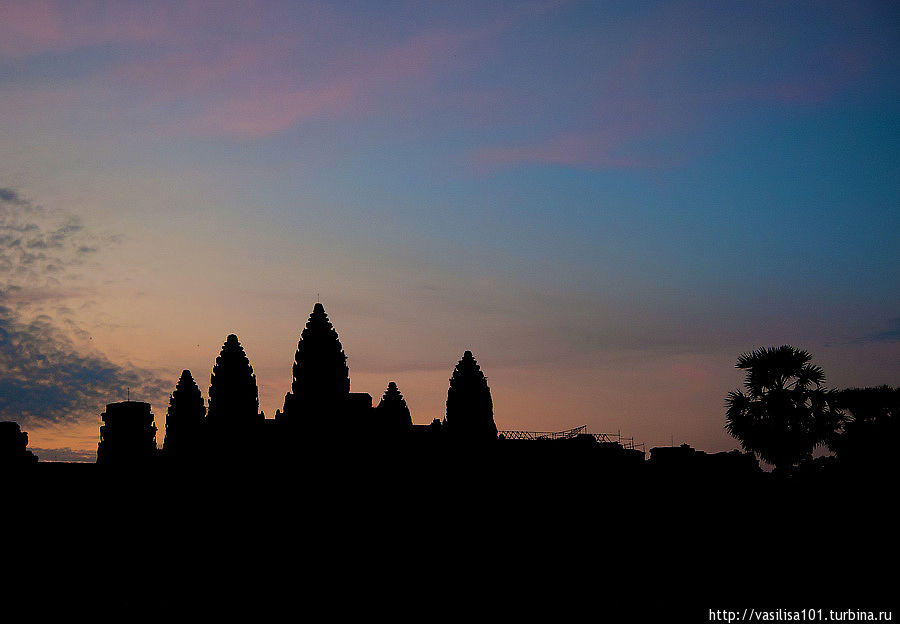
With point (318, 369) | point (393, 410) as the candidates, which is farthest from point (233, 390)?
point (393, 410)

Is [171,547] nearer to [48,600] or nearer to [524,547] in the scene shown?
[48,600]

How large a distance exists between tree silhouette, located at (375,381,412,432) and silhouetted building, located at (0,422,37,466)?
26.4 metres

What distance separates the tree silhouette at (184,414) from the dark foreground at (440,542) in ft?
69.7

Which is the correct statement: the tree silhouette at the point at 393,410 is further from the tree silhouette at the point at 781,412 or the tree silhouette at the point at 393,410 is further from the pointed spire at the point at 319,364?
the tree silhouette at the point at 781,412

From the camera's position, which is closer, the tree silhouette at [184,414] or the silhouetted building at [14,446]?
the silhouetted building at [14,446]

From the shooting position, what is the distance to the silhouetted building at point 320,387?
5950 cm

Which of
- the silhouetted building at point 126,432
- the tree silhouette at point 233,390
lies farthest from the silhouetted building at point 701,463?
the silhouetted building at point 126,432

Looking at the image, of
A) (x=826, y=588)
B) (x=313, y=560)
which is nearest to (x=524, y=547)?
(x=313, y=560)

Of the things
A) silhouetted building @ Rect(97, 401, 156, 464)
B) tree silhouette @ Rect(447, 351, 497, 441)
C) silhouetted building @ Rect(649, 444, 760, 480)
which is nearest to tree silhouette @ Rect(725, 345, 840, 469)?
silhouetted building @ Rect(649, 444, 760, 480)

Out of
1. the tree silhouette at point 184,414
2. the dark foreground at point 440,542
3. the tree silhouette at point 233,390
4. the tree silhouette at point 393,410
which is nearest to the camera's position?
the dark foreground at point 440,542

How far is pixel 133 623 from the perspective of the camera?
1100 inches

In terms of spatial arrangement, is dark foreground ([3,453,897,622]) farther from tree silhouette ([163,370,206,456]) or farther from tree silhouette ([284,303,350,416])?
tree silhouette ([163,370,206,456])

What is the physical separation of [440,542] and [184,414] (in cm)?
3636

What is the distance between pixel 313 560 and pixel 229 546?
4323 millimetres
